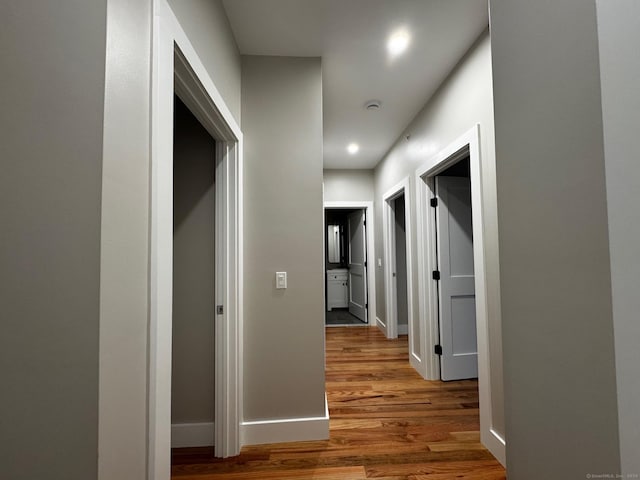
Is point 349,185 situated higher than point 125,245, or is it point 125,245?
point 349,185

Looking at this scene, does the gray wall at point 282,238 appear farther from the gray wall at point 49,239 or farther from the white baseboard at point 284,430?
the gray wall at point 49,239

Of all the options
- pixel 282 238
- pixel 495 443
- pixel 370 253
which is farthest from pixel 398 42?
pixel 370 253

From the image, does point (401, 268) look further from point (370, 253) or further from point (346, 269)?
point (346, 269)

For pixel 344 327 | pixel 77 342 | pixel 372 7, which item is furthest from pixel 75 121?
pixel 344 327

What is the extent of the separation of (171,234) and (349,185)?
171 inches

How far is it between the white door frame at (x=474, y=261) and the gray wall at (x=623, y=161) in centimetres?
150

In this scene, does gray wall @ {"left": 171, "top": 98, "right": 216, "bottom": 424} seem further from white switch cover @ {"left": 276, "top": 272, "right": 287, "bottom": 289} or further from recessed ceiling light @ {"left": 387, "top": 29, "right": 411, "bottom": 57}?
recessed ceiling light @ {"left": 387, "top": 29, "right": 411, "bottom": 57}

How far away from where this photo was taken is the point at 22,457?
21.2 inches

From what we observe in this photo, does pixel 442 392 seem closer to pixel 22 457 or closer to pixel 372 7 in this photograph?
pixel 22 457

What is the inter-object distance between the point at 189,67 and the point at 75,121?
704 millimetres

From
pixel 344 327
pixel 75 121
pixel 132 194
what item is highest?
pixel 75 121

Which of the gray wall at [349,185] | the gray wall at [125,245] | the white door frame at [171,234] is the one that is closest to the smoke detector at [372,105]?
the white door frame at [171,234]

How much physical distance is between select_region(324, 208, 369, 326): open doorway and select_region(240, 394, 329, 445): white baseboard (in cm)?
329

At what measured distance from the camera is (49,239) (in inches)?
22.4
